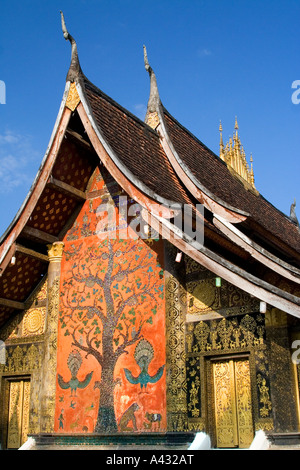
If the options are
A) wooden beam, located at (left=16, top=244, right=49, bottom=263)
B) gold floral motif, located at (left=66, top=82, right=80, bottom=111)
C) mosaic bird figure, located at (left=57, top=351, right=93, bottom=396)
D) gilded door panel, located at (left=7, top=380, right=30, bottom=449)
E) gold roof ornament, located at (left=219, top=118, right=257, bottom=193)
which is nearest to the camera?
mosaic bird figure, located at (left=57, top=351, right=93, bottom=396)

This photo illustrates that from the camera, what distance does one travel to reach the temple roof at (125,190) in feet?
27.7

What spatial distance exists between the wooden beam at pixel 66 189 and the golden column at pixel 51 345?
33.9 inches

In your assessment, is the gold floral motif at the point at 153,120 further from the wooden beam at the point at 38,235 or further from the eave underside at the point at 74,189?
the wooden beam at the point at 38,235

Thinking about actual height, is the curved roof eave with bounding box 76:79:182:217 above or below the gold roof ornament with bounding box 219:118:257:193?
below

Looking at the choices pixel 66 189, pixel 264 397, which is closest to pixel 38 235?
pixel 66 189

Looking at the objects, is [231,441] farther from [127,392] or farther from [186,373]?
[127,392]

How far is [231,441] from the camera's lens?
8.13 m

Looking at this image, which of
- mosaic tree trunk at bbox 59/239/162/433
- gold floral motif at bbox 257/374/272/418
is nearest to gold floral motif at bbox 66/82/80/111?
mosaic tree trunk at bbox 59/239/162/433

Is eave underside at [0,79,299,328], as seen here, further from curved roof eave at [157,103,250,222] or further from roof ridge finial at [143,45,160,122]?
roof ridge finial at [143,45,160,122]

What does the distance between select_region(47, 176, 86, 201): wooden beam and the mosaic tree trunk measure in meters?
0.85

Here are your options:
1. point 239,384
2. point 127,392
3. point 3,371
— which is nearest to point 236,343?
point 239,384

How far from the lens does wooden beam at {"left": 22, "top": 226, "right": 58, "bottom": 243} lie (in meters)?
10.0

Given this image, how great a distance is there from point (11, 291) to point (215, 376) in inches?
156

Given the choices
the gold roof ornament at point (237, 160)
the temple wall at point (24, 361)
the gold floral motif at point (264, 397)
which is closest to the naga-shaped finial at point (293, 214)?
the gold roof ornament at point (237, 160)
